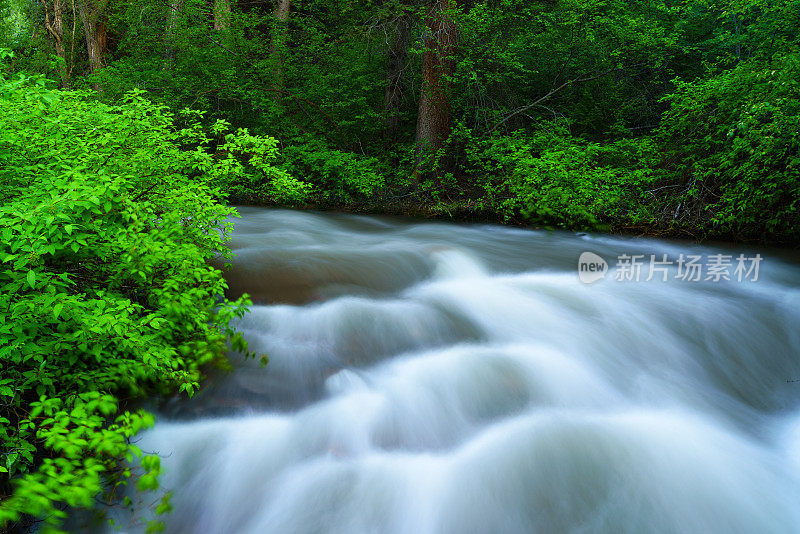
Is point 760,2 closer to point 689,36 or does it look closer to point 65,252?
point 689,36

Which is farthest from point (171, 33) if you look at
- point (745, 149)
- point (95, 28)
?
point (745, 149)

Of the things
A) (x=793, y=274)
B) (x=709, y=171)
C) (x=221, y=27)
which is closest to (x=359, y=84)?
(x=221, y=27)

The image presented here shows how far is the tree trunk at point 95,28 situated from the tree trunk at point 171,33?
2268 millimetres

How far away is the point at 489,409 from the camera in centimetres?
327

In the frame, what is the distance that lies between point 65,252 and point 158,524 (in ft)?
5.03

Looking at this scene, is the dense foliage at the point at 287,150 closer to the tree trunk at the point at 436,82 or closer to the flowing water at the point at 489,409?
the tree trunk at the point at 436,82

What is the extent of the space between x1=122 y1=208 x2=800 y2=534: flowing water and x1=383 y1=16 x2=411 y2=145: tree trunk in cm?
541

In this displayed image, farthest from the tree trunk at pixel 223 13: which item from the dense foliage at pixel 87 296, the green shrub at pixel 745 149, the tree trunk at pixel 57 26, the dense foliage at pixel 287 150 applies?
the green shrub at pixel 745 149

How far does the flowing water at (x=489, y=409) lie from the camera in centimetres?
255

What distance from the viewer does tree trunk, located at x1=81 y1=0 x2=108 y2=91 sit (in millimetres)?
12461

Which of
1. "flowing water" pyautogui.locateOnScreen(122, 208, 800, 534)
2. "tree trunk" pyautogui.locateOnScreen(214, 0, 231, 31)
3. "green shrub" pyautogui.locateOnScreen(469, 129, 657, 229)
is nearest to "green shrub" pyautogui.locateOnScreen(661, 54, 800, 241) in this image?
"green shrub" pyautogui.locateOnScreen(469, 129, 657, 229)

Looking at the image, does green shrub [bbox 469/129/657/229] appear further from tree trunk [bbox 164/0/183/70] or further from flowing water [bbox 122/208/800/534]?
tree trunk [bbox 164/0/183/70]

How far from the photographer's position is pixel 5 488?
2.14m

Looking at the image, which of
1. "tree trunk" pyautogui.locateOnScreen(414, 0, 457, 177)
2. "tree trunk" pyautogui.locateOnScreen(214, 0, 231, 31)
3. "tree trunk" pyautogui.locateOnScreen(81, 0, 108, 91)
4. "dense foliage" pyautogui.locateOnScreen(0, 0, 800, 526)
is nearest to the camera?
"dense foliage" pyautogui.locateOnScreen(0, 0, 800, 526)
